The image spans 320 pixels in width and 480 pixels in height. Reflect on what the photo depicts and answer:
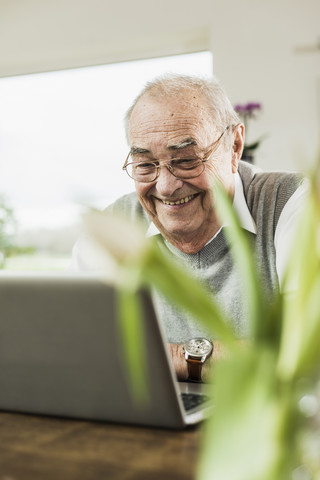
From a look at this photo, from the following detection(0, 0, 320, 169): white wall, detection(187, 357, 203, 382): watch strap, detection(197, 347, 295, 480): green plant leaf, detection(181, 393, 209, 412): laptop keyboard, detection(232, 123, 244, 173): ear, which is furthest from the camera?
detection(0, 0, 320, 169): white wall

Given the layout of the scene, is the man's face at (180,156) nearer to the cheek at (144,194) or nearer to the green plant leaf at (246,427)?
the cheek at (144,194)

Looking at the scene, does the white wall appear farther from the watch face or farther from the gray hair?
the watch face

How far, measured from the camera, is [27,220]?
12.6 ft

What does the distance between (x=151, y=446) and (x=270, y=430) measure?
0.34 metres

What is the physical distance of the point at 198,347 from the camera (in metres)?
1.22

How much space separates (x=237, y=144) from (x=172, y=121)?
0.94ft

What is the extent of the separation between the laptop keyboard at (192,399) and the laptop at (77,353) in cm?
2

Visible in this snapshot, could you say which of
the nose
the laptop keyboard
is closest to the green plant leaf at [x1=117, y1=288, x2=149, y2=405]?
the laptop keyboard

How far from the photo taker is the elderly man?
164 cm

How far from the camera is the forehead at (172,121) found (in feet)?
5.41

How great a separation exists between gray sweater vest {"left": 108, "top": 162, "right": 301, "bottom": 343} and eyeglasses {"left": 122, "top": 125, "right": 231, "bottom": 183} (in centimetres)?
21

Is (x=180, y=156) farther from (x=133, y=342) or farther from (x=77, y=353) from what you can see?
(x=133, y=342)

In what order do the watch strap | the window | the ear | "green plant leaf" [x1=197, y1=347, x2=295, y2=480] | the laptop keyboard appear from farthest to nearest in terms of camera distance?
the window < the ear < the watch strap < the laptop keyboard < "green plant leaf" [x1=197, y1=347, x2=295, y2=480]

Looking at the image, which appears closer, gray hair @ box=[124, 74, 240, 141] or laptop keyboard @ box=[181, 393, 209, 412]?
laptop keyboard @ box=[181, 393, 209, 412]
